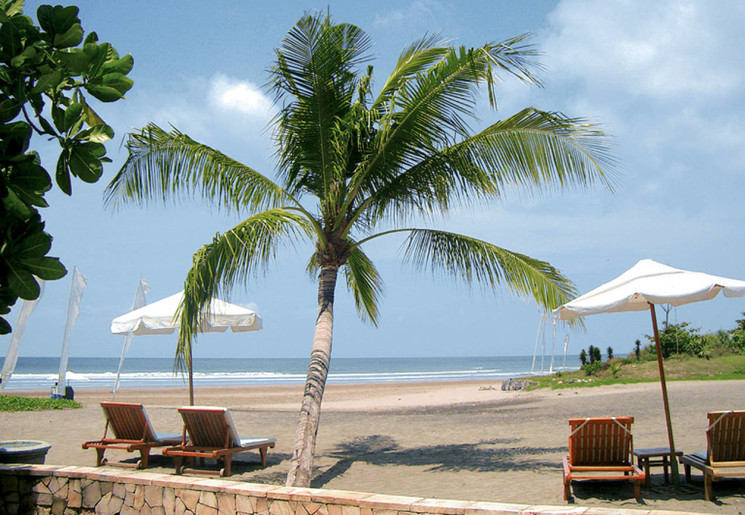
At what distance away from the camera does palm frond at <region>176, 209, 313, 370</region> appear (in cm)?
655

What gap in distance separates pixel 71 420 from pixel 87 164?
11.4 metres

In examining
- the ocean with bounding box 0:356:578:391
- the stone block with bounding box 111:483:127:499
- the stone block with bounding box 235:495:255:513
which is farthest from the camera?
the ocean with bounding box 0:356:578:391

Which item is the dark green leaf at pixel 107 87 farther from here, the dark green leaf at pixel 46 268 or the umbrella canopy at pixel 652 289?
the umbrella canopy at pixel 652 289

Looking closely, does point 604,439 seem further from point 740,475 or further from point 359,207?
point 359,207

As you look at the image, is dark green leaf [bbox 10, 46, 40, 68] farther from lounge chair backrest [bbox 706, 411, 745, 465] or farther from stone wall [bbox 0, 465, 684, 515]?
lounge chair backrest [bbox 706, 411, 745, 465]

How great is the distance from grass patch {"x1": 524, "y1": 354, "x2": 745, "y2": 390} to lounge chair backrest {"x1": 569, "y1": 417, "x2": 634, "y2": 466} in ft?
44.4

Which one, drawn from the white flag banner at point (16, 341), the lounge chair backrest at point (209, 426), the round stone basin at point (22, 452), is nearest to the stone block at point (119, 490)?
the round stone basin at point (22, 452)

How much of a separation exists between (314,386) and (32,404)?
9790 millimetres

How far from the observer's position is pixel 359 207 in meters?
8.05

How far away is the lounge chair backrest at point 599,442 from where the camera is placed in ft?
18.7

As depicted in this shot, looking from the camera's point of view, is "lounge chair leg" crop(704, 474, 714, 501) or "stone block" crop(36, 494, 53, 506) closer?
"stone block" crop(36, 494, 53, 506)

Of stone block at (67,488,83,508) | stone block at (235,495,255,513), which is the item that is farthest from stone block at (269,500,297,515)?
stone block at (67,488,83,508)

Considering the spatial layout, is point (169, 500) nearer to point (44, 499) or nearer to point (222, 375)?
point (44, 499)

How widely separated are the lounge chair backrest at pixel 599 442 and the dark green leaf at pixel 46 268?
4681 mm
